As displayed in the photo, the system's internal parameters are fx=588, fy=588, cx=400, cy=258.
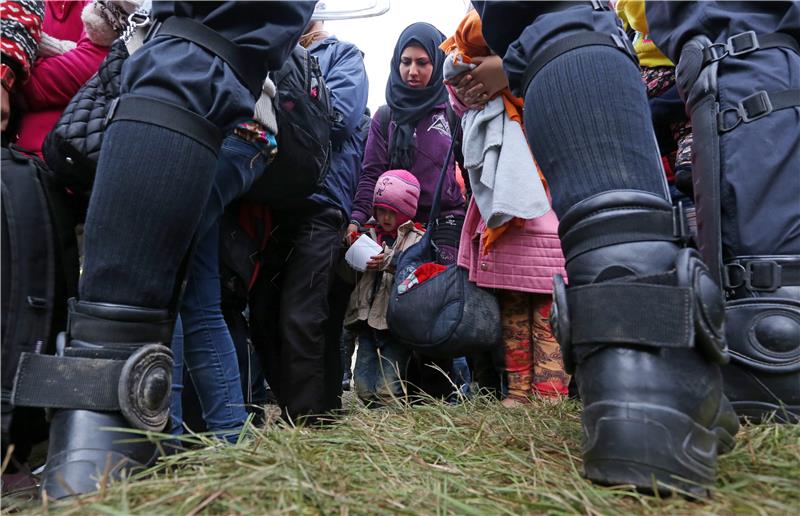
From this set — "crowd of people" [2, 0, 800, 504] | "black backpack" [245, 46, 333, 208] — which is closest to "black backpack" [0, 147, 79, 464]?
"crowd of people" [2, 0, 800, 504]

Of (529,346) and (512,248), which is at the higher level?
(512,248)

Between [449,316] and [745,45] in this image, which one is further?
[449,316]

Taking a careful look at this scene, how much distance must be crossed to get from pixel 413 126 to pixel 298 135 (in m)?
1.55

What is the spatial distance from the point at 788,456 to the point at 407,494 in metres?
0.56

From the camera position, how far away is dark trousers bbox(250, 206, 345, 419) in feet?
7.98

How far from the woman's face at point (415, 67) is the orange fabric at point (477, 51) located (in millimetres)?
1222

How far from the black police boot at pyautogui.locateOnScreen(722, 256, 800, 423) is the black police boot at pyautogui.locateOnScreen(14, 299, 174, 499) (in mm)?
1023

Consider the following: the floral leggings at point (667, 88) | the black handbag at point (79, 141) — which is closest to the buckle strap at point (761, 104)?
the floral leggings at point (667, 88)

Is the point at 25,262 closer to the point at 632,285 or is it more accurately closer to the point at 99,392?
the point at 99,392

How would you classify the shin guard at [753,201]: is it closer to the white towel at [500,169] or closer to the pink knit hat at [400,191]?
the white towel at [500,169]

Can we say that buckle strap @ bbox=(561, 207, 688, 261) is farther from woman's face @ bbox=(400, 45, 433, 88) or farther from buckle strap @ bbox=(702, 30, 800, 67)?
woman's face @ bbox=(400, 45, 433, 88)

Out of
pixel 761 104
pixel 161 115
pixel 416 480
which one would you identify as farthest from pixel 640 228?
pixel 161 115

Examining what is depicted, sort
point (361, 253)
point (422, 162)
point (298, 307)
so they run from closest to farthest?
point (298, 307)
point (361, 253)
point (422, 162)

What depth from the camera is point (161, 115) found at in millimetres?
943
